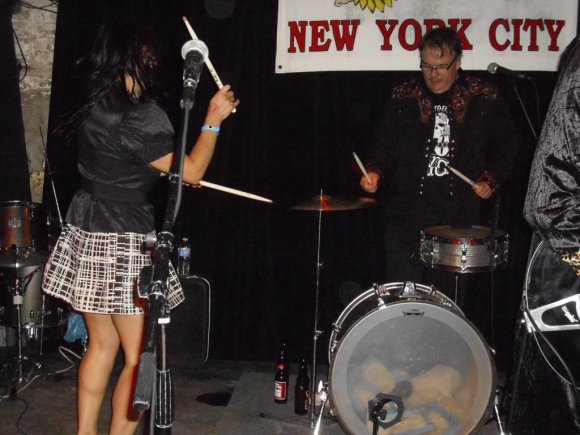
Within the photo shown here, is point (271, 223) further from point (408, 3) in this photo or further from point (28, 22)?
point (28, 22)

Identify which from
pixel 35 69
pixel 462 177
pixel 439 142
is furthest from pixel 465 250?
pixel 35 69

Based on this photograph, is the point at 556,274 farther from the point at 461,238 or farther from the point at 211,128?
the point at 461,238

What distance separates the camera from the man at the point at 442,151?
3746 millimetres

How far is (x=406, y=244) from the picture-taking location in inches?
151

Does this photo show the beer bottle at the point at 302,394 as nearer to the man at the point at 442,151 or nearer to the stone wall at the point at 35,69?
the man at the point at 442,151

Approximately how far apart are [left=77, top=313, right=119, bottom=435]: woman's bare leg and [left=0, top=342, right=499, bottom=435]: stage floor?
844 millimetres

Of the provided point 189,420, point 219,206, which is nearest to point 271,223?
point 219,206

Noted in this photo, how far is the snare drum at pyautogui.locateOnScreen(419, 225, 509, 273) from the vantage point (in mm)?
3277

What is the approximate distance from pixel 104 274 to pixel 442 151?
81.0 inches

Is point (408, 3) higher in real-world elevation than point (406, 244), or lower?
higher

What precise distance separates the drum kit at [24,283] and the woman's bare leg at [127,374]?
5.44 feet

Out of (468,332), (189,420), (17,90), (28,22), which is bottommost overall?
(189,420)

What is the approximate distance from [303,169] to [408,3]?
1.24 metres

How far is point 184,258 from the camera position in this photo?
4488mm
